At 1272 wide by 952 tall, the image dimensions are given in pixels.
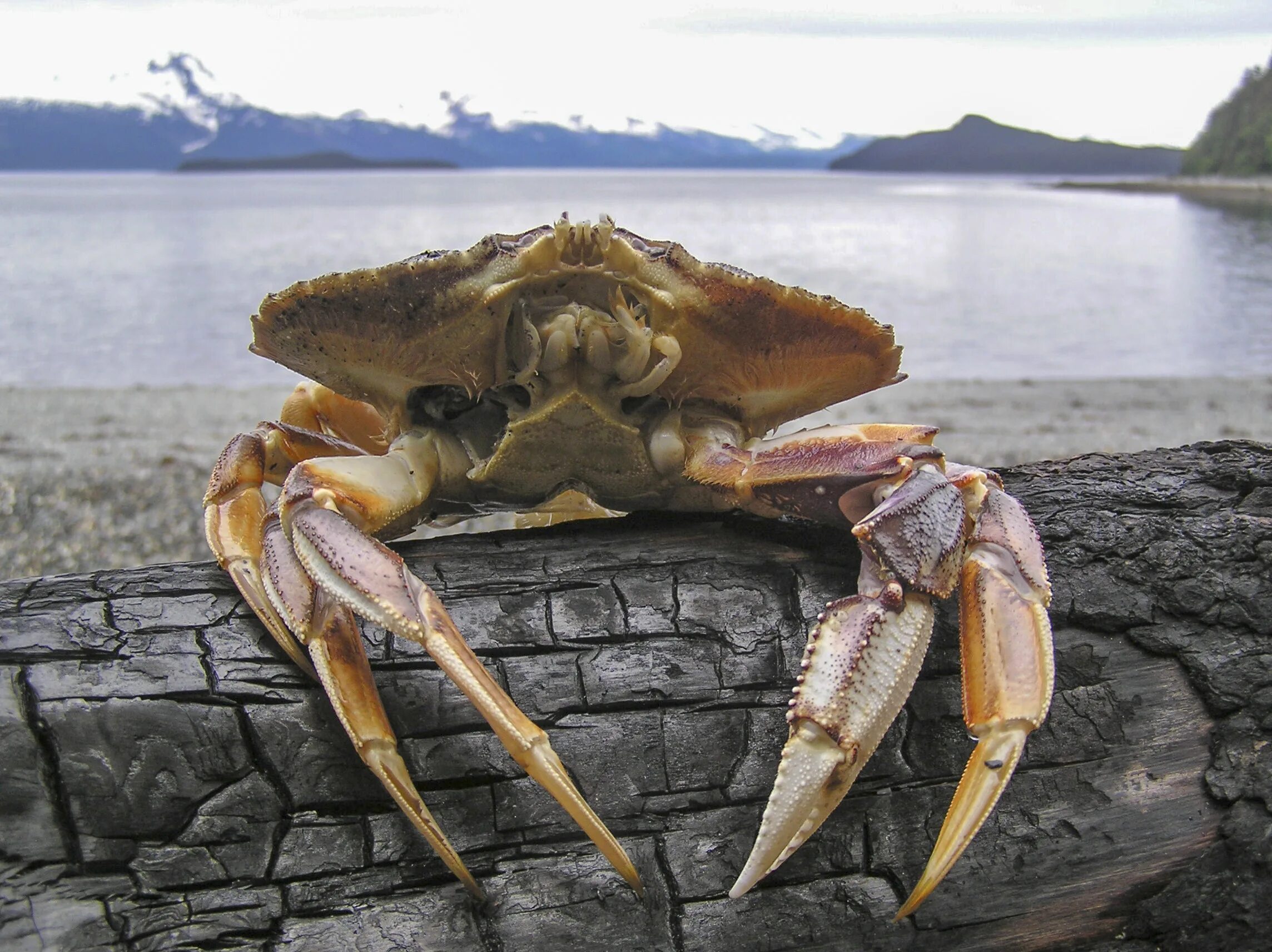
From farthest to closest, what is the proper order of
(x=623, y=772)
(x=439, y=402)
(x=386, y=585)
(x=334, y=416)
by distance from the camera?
(x=334, y=416)
(x=439, y=402)
(x=623, y=772)
(x=386, y=585)

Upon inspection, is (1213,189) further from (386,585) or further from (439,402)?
(386,585)

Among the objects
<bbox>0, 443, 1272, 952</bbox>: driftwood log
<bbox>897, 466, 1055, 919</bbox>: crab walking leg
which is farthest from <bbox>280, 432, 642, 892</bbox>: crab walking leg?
<bbox>897, 466, 1055, 919</bbox>: crab walking leg

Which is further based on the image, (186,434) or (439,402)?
(186,434)

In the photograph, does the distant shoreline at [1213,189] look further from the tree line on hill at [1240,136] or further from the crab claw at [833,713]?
the crab claw at [833,713]

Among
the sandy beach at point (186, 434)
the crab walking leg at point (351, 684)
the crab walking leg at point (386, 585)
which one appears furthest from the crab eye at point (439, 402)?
the sandy beach at point (186, 434)

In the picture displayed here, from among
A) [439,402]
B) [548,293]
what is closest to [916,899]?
[548,293]

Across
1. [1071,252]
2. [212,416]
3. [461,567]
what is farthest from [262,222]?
[461,567]

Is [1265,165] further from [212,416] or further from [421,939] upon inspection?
[421,939]
